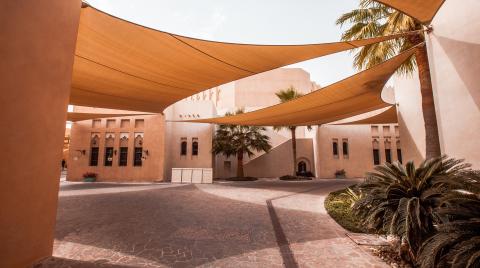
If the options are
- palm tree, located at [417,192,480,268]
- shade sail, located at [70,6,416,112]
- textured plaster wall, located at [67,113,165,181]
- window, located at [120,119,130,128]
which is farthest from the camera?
window, located at [120,119,130,128]

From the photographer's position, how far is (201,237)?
5.18 m

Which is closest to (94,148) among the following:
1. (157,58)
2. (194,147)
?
(194,147)

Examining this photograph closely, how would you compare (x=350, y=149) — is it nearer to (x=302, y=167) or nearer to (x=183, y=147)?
(x=302, y=167)

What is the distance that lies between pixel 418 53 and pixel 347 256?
636cm

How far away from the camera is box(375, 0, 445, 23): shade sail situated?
191 inches

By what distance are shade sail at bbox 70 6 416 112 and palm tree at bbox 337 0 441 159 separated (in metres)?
2.52

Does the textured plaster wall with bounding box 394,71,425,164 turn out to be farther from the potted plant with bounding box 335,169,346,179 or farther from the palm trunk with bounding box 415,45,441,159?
the potted plant with bounding box 335,169,346,179

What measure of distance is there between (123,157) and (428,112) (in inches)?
689

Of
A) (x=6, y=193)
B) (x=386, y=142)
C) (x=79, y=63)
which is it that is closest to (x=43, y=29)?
(x=6, y=193)

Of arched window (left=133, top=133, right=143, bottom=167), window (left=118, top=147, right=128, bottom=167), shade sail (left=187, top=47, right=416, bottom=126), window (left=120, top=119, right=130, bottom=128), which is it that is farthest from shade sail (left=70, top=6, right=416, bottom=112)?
window (left=118, top=147, right=128, bottom=167)

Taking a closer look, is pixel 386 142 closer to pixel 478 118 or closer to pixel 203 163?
pixel 203 163

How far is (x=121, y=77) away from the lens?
770cm

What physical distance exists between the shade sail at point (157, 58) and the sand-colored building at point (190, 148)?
8476mm

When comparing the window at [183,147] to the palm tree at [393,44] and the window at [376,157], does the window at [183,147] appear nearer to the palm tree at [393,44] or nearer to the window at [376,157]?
the palm tree at [393,44]
